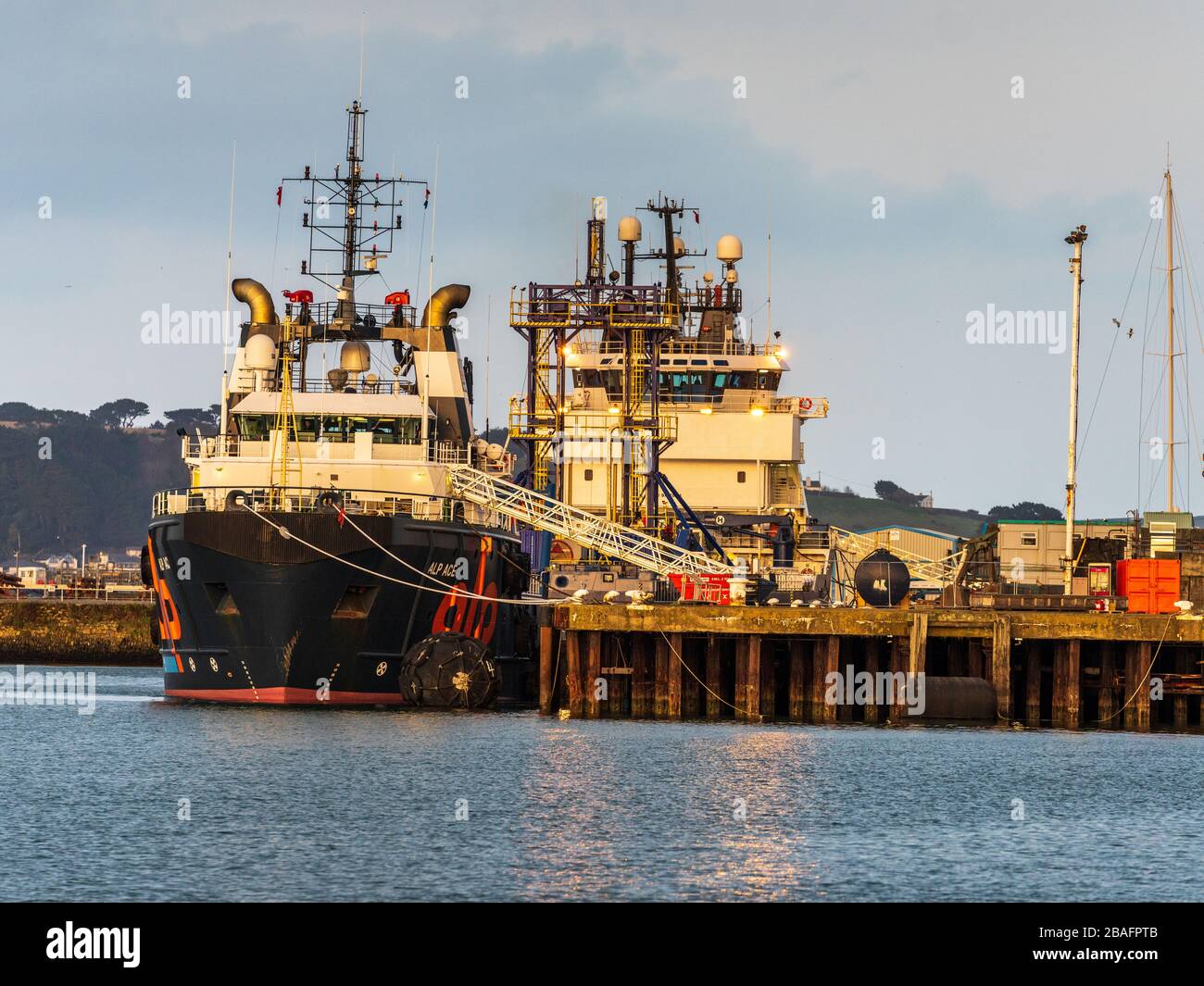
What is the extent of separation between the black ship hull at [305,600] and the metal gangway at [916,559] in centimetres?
2602

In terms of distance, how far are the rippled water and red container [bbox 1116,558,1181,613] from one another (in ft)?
14.2

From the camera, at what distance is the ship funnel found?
75250 mm

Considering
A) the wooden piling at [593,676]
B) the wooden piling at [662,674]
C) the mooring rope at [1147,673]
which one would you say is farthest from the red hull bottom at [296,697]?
the mooring rope at [1147,673]

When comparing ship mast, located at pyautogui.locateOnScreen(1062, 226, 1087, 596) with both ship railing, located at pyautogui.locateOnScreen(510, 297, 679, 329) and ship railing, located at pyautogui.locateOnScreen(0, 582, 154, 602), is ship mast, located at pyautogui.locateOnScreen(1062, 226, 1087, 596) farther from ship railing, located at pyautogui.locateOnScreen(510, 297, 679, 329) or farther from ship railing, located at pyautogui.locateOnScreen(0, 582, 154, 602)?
ship railing, located at pyautogui.locateOnScreen(0, 582, 154, 602)

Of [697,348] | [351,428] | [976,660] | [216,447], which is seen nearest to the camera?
[976,660]

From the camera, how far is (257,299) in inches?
2977

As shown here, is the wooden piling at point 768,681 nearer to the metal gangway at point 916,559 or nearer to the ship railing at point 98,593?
the metal gangway at point 916,559

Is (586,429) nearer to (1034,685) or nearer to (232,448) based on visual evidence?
(232,448)

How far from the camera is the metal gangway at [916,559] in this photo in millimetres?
83688

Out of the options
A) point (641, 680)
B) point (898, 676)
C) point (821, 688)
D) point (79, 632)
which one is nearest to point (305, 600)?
point (641, 680)

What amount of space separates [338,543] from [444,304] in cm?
1826
